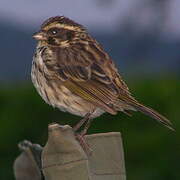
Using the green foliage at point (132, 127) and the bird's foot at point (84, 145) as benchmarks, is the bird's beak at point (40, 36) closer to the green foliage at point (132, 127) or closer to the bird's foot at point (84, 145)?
the bird's foot at point (84, 145)

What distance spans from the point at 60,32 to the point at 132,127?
423cm

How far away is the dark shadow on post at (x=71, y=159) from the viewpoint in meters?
5.78

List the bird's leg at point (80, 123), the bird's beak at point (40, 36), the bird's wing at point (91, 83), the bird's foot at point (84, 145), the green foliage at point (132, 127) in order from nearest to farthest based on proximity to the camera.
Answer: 1. the bird's foot at point (84, 145)
2. the bird's leg at point (80, 123)
3. the bird's wing at point (91, 83)
4. the bird's beak at point (40, 36)
5. the green foliage at point (132, 127)

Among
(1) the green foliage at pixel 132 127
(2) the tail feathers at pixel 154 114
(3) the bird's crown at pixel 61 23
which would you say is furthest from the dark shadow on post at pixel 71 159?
(1) the green foliage at pixel 132 127

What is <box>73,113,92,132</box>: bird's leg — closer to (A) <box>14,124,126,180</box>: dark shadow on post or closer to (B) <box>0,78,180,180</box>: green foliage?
(A) <box>14,124,126,180</box>: dark shadow on post

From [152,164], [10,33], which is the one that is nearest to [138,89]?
[152,164]

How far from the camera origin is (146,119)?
41.8 feet

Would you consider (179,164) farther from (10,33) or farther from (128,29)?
(10,33)

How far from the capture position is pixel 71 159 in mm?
5801

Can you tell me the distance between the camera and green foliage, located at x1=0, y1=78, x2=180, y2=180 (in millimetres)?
12016

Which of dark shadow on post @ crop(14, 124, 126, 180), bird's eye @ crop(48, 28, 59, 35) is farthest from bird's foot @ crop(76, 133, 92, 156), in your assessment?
bird's eye @ crop(48, 28, 59, 35)

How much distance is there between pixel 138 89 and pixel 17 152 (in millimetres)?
2112

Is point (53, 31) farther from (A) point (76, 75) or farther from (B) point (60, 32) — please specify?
(A) point (76, 75)

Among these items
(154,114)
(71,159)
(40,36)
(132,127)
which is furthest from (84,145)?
(132,127)
